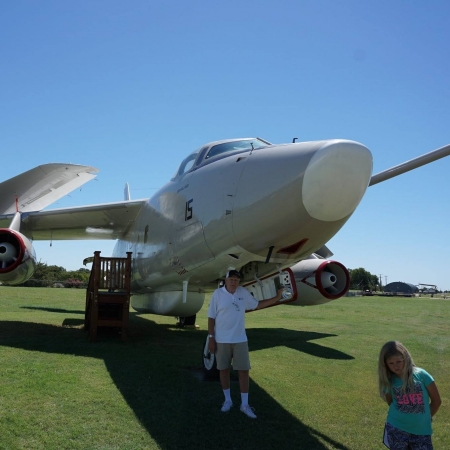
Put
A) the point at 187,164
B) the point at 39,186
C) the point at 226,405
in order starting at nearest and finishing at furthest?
1. the point at 226,405
2. the point at 187,164
3. the point at 39,186

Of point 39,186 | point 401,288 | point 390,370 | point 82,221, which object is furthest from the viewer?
point 401,288

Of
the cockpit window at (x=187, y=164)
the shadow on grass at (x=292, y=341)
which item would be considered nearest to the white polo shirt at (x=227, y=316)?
the cockpit window at (x=187, y=164)

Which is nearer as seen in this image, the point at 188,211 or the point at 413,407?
the point at 413,407

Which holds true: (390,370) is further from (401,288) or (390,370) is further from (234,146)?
(401,288)

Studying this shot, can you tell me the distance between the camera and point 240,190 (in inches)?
216

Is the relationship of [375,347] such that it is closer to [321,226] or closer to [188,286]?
[188,286]

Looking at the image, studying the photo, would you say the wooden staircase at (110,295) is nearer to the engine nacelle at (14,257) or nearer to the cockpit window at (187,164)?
the engine nacelle at (14,257)

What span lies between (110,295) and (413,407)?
23.4 feet

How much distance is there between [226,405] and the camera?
4.87 metres

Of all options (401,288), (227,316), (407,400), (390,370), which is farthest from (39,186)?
(401,288)

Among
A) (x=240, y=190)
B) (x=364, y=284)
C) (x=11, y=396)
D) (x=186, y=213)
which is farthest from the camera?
(x=364, y=284)

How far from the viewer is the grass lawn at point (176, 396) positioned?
13.3 feet

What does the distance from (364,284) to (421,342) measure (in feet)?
343

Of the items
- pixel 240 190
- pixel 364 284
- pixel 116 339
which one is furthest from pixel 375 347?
pixel 364 284
